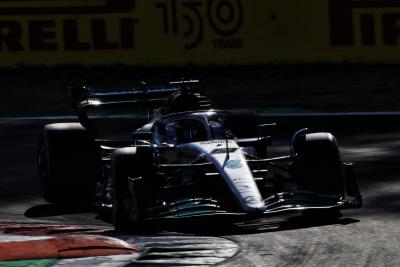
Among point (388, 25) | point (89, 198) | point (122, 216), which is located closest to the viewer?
point (122, 216)

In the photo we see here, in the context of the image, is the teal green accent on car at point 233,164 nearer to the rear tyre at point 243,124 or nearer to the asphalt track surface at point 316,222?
the asphalt track surface at point 316,222

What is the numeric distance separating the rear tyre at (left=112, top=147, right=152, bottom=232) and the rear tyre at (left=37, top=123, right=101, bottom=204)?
1.36 meters

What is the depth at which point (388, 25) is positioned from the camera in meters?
21.0

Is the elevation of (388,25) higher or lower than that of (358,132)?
higher

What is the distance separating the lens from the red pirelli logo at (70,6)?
22.2 meters

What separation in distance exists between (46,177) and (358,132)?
5671 mm

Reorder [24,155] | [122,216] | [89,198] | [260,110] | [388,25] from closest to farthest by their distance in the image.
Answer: [122,216] → [89,198] → [24,155] → [260,110] → [388,25]

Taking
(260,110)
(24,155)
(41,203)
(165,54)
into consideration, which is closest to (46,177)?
(41,203)

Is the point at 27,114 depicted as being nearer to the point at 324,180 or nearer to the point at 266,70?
the point at 266,70

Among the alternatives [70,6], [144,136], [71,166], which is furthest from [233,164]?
[70,6]

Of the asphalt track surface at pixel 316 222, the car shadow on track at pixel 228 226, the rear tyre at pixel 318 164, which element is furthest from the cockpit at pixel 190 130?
the car shadow on track at pixel 228 226

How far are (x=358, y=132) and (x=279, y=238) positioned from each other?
23.6 feet

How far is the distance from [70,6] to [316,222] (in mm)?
12371

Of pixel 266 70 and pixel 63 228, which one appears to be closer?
pixel 63 228
